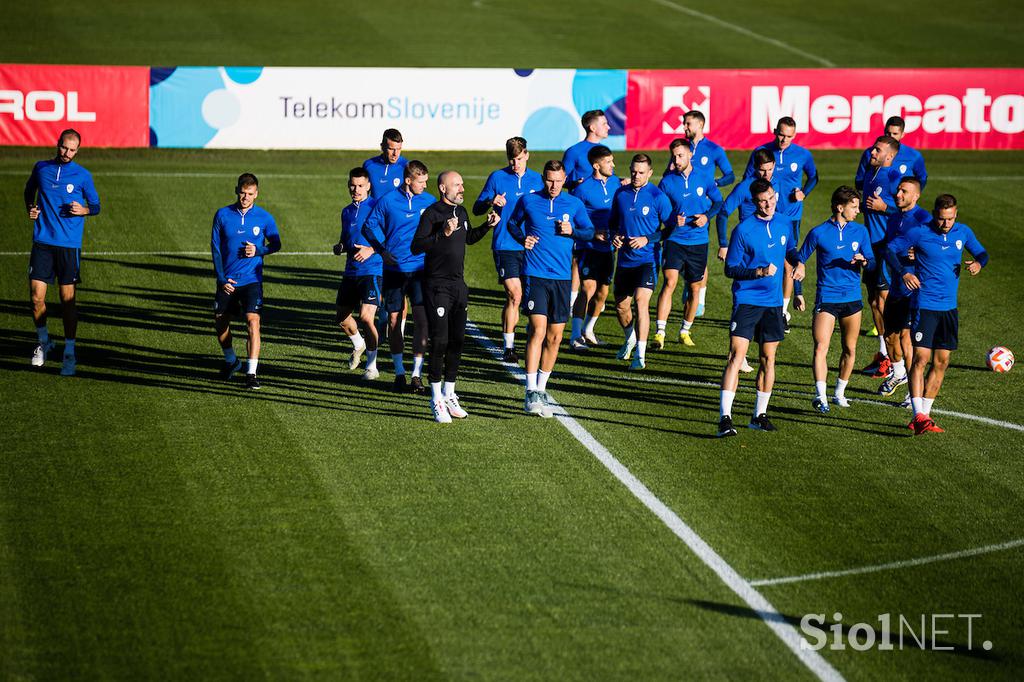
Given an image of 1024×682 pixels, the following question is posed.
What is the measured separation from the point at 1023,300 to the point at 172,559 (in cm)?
1463

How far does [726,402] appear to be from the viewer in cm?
1380

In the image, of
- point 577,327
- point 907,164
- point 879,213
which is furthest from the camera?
point 907,164

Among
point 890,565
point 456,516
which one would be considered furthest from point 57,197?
point 890,565

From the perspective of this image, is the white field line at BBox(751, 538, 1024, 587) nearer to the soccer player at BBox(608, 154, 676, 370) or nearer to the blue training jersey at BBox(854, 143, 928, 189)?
the soccer player at BBox(608, 154, 676, 370)

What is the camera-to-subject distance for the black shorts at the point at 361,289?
620 inches

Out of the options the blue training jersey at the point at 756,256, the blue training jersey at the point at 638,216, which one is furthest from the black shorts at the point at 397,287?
the blue training jersey at the point at 756,256

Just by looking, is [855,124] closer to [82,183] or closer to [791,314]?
[791,314]

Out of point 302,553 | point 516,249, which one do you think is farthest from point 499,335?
point 302,553

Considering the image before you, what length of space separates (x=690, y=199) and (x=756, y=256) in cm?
375

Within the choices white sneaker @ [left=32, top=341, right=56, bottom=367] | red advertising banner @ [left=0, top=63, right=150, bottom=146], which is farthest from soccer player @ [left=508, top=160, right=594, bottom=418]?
red advertising banner @ [left=0, top=63, right=150, bottom=146]

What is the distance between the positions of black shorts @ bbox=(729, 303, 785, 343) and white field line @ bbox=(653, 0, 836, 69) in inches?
1224

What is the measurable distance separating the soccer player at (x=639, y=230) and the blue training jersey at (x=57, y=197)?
6.28 m

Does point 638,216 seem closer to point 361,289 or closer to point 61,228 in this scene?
point 361,289

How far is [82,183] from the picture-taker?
1602 cm
